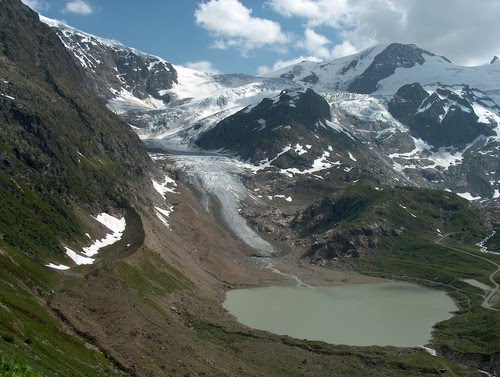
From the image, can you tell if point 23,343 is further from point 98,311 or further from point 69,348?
point 98,311

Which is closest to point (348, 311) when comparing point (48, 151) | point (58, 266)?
point (58, 266)

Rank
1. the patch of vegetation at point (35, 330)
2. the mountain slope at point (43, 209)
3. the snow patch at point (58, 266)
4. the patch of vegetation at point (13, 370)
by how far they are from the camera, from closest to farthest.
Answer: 1. the patch of vegetation at point (13, 370)
2. the patch of vegetation at point (35, 330)
3. the mountain slope at point (43, 209)
4. the snow patch at point (58, 266)

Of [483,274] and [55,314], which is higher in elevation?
[483,274]

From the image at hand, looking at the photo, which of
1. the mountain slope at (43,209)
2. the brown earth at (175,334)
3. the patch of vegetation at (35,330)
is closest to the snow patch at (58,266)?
the mountain slope at (43,209)

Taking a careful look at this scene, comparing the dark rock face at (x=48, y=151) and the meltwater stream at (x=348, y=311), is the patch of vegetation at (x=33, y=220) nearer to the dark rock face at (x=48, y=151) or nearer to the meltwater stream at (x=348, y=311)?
the dark rock face at (x=48, y=151)

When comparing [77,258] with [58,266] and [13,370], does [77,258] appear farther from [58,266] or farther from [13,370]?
[13,370]

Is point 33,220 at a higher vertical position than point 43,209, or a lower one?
lower

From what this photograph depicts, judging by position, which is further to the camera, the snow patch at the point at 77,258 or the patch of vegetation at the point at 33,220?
the snow patch at the point at 77,258

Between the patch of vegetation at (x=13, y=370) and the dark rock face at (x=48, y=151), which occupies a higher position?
the dark rock face at (x=48, y=151)

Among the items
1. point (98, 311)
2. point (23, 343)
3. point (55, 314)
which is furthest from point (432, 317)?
point (23, 343)
